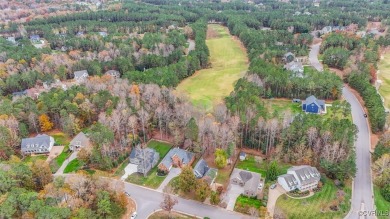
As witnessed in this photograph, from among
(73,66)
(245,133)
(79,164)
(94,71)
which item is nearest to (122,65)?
(94,71)

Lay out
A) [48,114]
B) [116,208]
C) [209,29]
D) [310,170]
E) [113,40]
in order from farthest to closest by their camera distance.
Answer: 1. [209,29]
2. [113,40]
3. [48,114]
4. [310,170]
5. [116,208]

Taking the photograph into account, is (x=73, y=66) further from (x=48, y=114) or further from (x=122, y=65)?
(x=48, y=114)

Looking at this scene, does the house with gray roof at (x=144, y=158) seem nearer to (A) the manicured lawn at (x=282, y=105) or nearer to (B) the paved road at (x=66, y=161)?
(B) the paved road at (x=66, y=161)

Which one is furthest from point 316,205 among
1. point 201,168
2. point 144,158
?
point 144,158

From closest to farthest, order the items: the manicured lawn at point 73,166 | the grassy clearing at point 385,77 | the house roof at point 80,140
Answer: the manicured lawn at point 73,166, the house roof at point 80,140, the grassy clearing at point 385,77

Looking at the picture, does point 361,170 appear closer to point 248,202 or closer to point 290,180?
point 290,180

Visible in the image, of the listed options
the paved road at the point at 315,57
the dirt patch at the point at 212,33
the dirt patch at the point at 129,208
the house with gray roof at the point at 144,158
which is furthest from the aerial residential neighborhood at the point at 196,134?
the dirt patch at the point at 212,33
